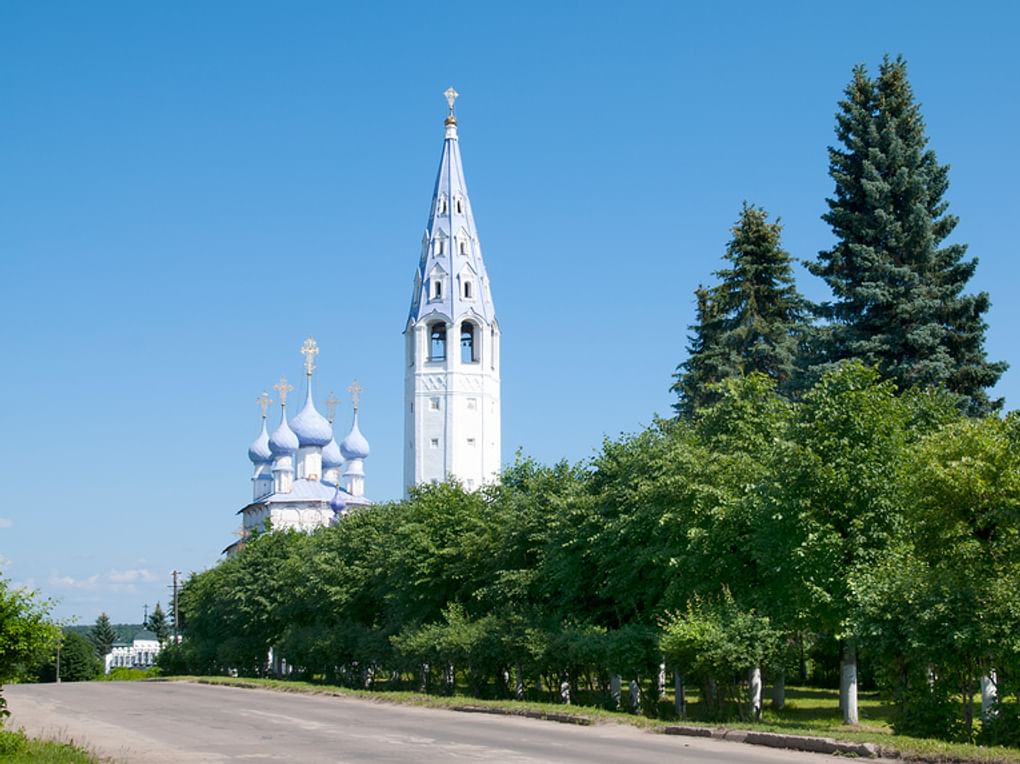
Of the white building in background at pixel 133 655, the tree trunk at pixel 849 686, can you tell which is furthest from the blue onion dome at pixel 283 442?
the tree trunk at pixel 849 686

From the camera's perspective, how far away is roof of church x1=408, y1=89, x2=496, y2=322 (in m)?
94.8

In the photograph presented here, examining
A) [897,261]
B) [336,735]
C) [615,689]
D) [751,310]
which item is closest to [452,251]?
[751,310]

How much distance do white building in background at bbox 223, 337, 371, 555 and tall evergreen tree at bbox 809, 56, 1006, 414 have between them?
7147 cm

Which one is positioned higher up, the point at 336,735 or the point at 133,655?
the point at 336,735

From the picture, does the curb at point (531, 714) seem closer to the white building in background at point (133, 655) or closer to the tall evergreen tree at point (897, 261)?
the tall evergreen tree at point (897, 261)

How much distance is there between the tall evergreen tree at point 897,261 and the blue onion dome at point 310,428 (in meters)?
80.9

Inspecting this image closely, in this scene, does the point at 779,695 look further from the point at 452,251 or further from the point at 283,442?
the point at 283,442

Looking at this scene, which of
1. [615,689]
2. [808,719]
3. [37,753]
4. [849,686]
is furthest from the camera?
[615,689]

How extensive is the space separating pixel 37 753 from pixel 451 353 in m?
75.5

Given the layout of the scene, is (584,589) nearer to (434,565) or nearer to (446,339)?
(434,565)

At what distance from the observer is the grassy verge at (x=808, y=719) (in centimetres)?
1795

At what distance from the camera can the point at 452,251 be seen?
95750 mm

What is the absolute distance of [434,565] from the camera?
42.9 metres

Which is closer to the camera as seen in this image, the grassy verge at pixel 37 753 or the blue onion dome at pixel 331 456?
the grassy verge at pixel 37 753
